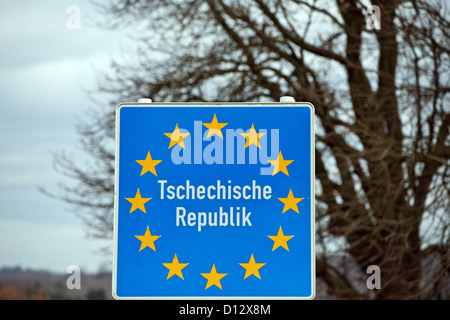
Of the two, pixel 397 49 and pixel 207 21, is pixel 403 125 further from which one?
pixel 207 21

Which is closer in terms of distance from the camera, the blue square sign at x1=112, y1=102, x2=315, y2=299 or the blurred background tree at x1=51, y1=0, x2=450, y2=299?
the blue square sign at x1=112, y1=102, x2=315, y2=299

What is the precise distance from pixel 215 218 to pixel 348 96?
29.8 feet

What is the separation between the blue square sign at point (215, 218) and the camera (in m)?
2.50

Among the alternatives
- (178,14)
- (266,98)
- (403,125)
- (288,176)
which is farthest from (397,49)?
(288,176)

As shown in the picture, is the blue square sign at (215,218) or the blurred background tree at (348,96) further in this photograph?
the blurred background tree at (348,96)

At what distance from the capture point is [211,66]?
485 inches

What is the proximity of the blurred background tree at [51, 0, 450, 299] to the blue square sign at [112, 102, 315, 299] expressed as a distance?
7764mm

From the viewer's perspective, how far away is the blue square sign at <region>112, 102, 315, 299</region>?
2504 millimetres

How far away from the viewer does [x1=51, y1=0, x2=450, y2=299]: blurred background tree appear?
10.4 metres

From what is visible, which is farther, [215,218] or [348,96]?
[348,96]

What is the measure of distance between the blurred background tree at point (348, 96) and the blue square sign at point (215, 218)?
25.5 ft

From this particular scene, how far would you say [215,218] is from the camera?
2.52m
